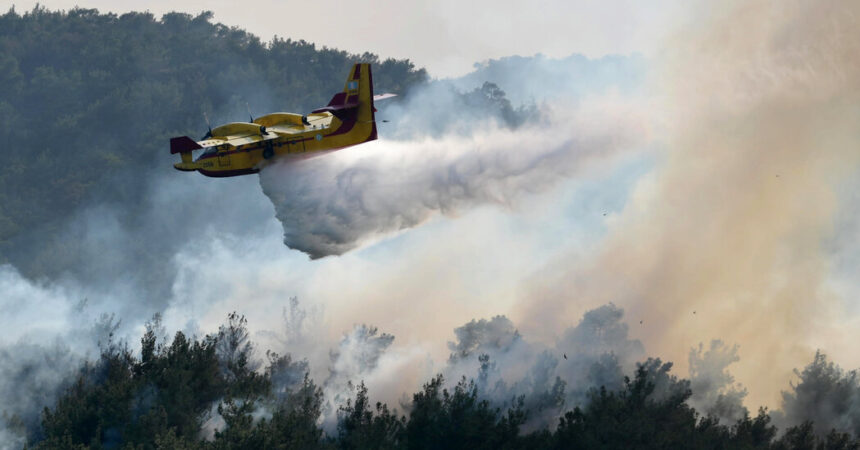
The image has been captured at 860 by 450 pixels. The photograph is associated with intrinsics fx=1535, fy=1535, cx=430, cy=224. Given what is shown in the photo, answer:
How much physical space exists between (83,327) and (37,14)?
9531 centimetres

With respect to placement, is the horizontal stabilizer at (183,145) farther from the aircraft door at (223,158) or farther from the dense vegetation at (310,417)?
the dense vegetation at (310,417)

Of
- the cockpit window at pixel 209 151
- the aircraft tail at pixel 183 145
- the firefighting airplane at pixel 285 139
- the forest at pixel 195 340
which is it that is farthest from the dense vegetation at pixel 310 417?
the aircraft tail at pixel 183 145

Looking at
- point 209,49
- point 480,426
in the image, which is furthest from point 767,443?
point 209,49

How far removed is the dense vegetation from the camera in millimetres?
51750

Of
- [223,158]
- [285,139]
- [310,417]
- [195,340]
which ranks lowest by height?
[310,417]

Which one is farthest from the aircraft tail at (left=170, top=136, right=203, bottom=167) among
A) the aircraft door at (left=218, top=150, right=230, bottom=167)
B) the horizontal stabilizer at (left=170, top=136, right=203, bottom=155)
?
the aircraft door at (left=218, top=150, right=230, bottom=167)

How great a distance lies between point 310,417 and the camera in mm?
55562

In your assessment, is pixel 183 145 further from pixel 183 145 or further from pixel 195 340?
pixel 195 340

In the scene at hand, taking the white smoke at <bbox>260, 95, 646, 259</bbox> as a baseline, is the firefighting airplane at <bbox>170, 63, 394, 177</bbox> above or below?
above

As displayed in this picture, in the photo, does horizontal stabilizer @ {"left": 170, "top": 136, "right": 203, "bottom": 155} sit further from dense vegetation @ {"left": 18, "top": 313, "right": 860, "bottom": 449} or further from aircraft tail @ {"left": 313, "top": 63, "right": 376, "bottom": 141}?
dense vegetation @ {"left": 18, "top": 313, "right": 860, "bottom": 449}

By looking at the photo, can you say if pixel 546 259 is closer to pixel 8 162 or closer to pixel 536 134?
pixel 536 134

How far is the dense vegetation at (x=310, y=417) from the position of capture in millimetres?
51750

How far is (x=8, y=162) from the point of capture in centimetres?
13875

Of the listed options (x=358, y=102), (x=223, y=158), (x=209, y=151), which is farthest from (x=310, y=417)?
(x=358, y=102)
